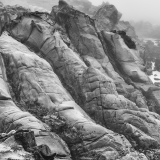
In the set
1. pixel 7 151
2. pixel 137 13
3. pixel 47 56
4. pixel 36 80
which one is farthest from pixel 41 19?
pixel 137 13

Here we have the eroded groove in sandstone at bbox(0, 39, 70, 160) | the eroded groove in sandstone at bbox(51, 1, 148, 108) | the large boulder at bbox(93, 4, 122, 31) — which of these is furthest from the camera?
the large boulder at bbox(93, 4, 122, 31)

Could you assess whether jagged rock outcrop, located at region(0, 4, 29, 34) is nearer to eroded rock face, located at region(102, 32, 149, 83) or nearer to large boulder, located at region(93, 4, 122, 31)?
large boulder, located at region(93, 4, 122, 31)

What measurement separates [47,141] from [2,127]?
14.3 feet

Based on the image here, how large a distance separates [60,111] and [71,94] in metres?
7.47

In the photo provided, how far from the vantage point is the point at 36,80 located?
3422 centimetres

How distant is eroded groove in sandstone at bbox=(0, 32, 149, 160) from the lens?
2781 centimetres

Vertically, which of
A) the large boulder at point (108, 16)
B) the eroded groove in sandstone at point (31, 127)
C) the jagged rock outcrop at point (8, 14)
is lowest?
the eroded groove in sandstone at point (31, 127)

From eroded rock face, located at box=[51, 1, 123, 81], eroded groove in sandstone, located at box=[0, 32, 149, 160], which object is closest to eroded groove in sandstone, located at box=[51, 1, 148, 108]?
eroded rock face, located at box=[51, 1, 123, 81]

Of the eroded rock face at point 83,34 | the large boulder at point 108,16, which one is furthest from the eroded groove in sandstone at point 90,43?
the large boulder at point 108,16

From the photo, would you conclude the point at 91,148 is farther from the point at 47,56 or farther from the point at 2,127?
the point at 47,56

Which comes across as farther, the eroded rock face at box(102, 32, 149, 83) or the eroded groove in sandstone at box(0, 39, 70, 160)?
the eroded rock face at box(102, 32, 149, 83)

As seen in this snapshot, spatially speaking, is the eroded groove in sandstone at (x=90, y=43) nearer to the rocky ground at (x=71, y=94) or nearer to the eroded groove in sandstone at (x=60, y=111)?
the rocky ground at (x=71, y=94)

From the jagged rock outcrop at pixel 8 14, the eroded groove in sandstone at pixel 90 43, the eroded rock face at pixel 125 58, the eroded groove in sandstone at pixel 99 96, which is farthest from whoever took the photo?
the jagged rock outcrop at pixel 8 14

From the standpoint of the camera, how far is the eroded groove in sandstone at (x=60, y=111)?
27808 millimetres
